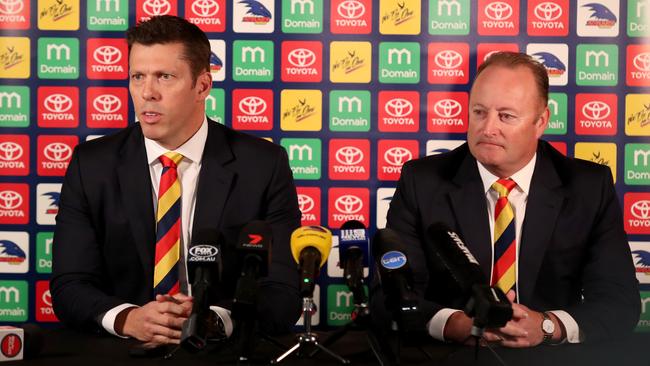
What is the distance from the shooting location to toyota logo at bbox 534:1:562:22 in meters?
3.07

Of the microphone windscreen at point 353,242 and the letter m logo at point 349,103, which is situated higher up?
the letter m logo at point 349,103

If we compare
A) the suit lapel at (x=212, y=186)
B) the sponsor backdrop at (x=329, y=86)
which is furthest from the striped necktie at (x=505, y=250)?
the suit lapel at (x=212, y=186)

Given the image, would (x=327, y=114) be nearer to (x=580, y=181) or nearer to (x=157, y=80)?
(x=157, y=80)

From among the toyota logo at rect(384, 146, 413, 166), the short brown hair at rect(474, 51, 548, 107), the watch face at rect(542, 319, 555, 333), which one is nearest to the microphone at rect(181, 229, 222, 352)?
the watch face at rect(542, 319, 555, 333)

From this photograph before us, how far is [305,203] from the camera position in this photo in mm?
3100

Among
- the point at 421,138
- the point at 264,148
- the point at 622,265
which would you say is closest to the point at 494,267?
the point at 622,265

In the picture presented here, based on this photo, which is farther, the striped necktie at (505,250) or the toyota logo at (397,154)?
the toyota logo at (397,154)

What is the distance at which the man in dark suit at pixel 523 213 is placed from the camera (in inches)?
99.3

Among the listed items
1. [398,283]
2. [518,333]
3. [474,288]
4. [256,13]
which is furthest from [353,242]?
[256,13]

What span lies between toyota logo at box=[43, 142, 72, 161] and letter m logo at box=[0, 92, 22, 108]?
22 cm

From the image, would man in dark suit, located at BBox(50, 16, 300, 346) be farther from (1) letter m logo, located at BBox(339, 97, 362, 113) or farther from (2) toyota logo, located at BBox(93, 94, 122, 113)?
(1) letter m logo, located at BBox(339, 97, 362, 113)

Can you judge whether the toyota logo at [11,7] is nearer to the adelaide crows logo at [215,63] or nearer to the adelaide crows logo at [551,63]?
the adelaide crows logo at [215,63]

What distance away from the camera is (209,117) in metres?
3.03

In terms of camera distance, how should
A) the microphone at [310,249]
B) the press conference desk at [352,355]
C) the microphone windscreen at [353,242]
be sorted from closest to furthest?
the microphone at [310,249]
the microphone windscreen at [353,242]
the press conference desk at [352,355]
